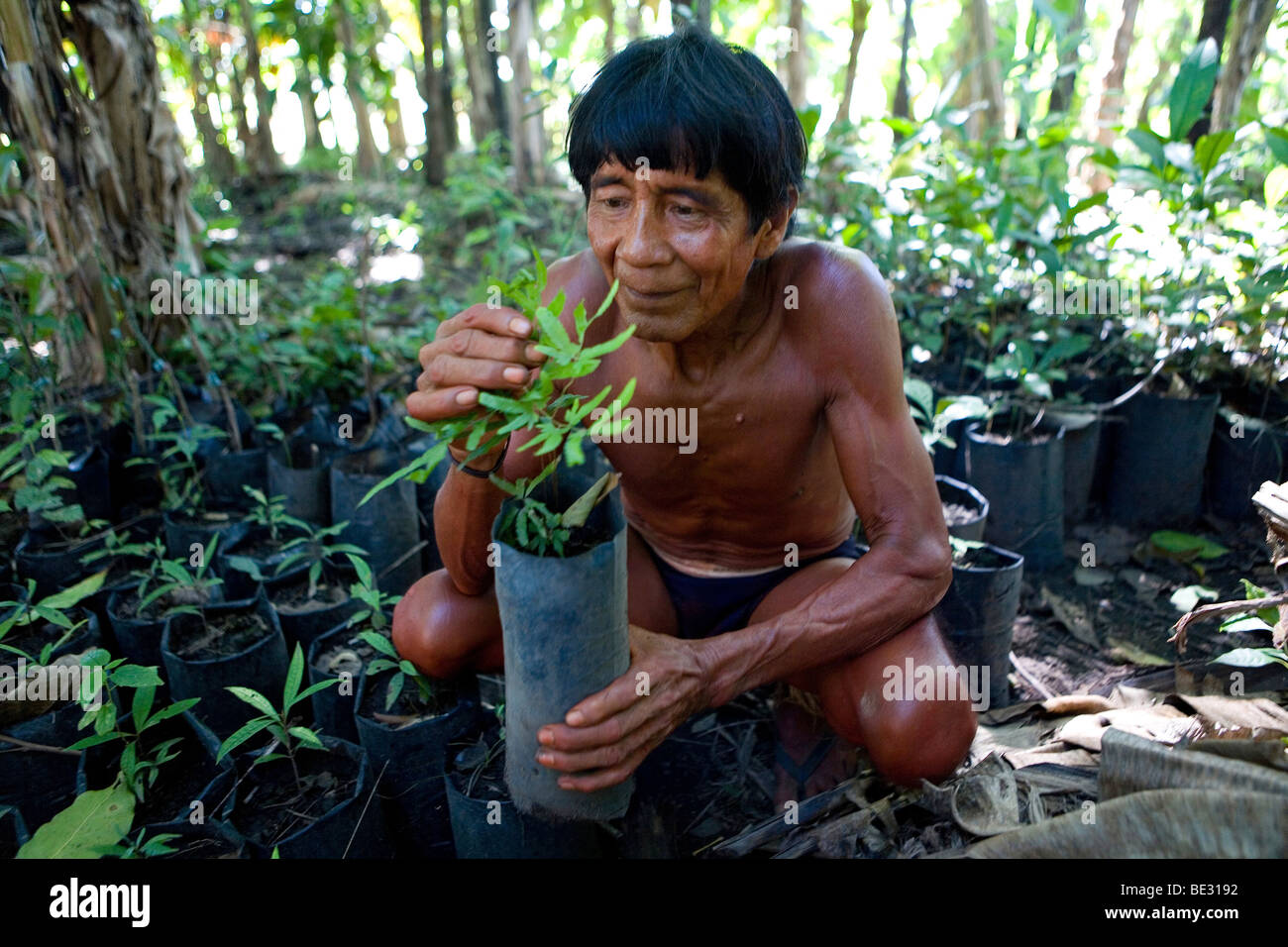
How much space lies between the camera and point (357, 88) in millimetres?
11352

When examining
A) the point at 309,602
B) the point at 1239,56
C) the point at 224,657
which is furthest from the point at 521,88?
the point at 224,657

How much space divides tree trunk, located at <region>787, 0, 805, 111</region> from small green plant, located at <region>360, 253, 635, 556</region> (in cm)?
643

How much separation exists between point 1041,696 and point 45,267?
154 inches

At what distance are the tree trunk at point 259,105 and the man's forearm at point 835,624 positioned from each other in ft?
36.5

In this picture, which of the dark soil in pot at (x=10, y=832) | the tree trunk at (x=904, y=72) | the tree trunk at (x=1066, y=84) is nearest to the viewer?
the dark soil in pot at (x=10, y=832)

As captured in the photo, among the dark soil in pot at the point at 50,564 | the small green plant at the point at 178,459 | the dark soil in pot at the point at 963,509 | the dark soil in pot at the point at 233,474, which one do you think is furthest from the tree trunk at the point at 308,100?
the dark soil in pot at the point at 963,509

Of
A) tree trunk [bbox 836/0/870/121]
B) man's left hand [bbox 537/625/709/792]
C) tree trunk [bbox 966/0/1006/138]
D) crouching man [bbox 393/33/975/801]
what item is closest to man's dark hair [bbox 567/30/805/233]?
crouching man [bbox 393/33/975/801]

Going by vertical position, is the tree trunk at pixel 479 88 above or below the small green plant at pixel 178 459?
above

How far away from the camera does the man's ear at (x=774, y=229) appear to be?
190 centimetres

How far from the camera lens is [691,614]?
241 centimetres

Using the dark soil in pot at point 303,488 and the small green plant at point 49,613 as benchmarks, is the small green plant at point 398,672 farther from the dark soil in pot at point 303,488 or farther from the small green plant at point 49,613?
the dark soil in pot at point 303,488

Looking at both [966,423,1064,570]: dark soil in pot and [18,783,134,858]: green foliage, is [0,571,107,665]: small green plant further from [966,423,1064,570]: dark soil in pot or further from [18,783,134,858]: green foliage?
[966,423,1064,570]: dark soil in pot
